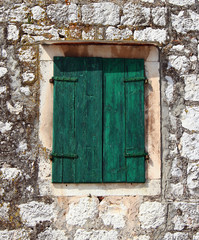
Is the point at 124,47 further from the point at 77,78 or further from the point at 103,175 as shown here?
the point at 103,175

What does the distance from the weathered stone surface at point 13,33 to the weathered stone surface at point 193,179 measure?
2298 mm

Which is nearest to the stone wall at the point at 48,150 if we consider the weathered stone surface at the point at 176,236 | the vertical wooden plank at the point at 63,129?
the weathered stone surface at the point at 176,236

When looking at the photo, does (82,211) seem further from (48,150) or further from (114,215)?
(48,150)

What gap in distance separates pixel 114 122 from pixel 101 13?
1.21 meters

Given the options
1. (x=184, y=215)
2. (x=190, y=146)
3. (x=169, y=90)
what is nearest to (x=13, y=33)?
(x=169, y=90)

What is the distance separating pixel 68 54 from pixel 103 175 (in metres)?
1.32

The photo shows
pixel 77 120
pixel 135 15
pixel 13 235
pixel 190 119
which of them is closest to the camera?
pixel 13 235

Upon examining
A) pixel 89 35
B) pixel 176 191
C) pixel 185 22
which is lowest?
pixel 176 191

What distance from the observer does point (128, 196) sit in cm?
344

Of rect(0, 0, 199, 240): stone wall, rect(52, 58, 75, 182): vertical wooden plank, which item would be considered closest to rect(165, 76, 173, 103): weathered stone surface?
rect(0, 0, 199, 240): stone wall

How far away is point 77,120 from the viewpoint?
11.3ft

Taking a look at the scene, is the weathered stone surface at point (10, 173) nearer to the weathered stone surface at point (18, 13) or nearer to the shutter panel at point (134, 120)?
the shutter panel at point (134, 120)

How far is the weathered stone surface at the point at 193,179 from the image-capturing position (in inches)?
137

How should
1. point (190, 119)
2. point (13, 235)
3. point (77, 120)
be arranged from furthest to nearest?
point (190, 119) < point (77, 120) < point (13, 235)
